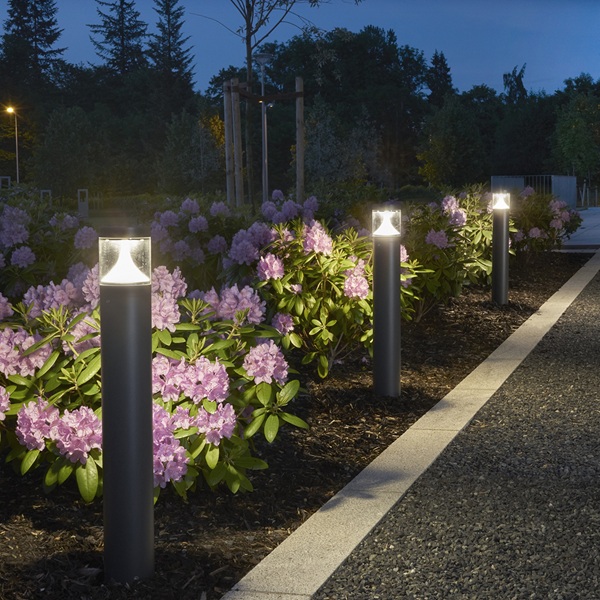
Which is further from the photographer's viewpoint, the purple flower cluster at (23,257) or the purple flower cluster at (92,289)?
the purple flower cluster at (23,257)

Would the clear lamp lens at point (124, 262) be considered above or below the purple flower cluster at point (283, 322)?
above

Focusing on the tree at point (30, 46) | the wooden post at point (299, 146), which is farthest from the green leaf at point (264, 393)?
the tree at point (30, 46)

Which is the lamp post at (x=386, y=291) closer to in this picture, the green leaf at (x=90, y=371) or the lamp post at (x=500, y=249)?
the green leaf at (x=90, y=371)

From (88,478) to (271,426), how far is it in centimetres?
73

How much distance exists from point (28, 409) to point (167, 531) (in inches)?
25.6

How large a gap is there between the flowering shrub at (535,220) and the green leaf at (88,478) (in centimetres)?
978

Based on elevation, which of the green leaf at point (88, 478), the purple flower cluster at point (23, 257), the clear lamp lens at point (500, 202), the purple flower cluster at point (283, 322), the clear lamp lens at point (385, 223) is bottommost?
the green leaf at point (88, 478)

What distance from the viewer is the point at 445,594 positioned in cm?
286

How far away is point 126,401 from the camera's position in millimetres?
2758

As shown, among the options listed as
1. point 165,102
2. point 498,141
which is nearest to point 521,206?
point 498,141

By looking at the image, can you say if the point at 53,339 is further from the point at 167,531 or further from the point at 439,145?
the point at 439,145

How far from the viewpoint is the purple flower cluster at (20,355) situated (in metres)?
3.51

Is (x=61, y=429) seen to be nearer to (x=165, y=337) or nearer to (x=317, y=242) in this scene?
Result: (x=165, y=337)

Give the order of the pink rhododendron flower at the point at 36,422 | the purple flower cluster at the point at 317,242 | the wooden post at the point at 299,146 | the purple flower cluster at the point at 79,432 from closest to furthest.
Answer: the purple flower cluster at the point at 79,432 → the pink rhododendron flower at the point at 36,422 → the purple flower cluster at the point at 317,242 → the wooden post at the point at 299,146
